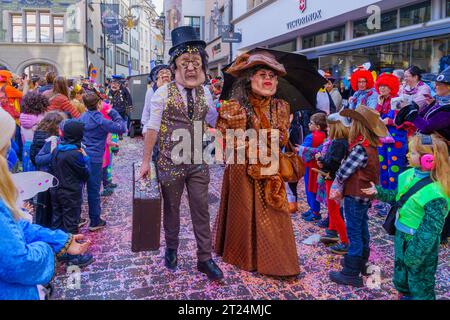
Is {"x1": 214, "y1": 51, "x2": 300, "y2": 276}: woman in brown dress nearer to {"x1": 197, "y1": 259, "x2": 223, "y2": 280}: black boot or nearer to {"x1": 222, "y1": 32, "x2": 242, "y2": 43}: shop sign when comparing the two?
{"x1": 197, "y1": 259, "x2": 223, "y2": 280}: black boot

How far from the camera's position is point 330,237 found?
4559 millimetres

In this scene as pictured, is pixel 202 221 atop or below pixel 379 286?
atop

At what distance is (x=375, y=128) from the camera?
3480 mm

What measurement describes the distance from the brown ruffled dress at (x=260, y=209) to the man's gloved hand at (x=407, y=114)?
7.46 feet

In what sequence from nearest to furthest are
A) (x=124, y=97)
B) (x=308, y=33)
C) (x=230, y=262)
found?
(x=230, y=262) → (x=124, y=97) → (x=308, y=33)

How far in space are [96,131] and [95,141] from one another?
13 centimetres

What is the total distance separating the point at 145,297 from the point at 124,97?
10529 mm

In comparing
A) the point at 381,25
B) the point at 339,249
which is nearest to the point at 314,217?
the point at 339,249

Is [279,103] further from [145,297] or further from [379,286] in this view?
[145,297]

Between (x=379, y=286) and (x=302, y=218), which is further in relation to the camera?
(x=302, y=218)

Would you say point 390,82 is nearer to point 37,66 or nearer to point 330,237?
point 330,237

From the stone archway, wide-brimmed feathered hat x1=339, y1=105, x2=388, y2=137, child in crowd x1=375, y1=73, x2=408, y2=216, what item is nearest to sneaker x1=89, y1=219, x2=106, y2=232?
wide-brimmed feathered hat x1=339, y1=105, x2=388, y2=137
